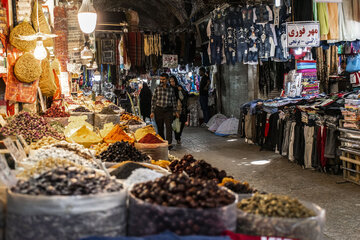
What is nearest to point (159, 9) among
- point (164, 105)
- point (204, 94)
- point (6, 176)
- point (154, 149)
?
point (204, 94)

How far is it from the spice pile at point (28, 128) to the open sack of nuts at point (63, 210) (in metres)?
2.58

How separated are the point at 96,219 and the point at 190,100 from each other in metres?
15.6

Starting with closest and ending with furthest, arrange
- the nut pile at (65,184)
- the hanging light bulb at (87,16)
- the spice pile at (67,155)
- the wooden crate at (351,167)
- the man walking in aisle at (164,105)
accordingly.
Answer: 1. the nut pile at (65,184)
2. the spice pile at (67,155)
3. the hanging light bulb at (87,16)
4. the wooden crate at (351,167)
5. the man walking in aisle at (164,105)

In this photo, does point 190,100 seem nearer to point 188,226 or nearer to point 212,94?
point 212,94

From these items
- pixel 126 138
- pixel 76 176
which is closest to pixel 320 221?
pixel 76 176

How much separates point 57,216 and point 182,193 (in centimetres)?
59

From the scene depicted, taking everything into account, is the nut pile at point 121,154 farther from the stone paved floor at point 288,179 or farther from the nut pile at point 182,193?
the stone paved floor at point 288,179

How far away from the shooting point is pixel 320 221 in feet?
6.34

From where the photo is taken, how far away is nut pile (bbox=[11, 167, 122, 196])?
180 cm

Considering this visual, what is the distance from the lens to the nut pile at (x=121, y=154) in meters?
3.45

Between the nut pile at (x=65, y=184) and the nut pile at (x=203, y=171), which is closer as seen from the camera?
the nut pile at (x=65, y=184)

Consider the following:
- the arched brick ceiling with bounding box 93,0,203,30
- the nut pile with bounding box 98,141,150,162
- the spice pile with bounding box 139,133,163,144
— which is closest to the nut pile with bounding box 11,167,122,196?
the nut pile with bounding box 98,141,150,162

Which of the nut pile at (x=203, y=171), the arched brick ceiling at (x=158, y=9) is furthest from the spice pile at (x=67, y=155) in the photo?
the arched brick ceiling at (x=158, y=9)

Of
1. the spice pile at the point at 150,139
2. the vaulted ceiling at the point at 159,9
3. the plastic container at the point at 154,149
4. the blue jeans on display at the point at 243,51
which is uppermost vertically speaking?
the vaulted ceiling at the point at 159,9
